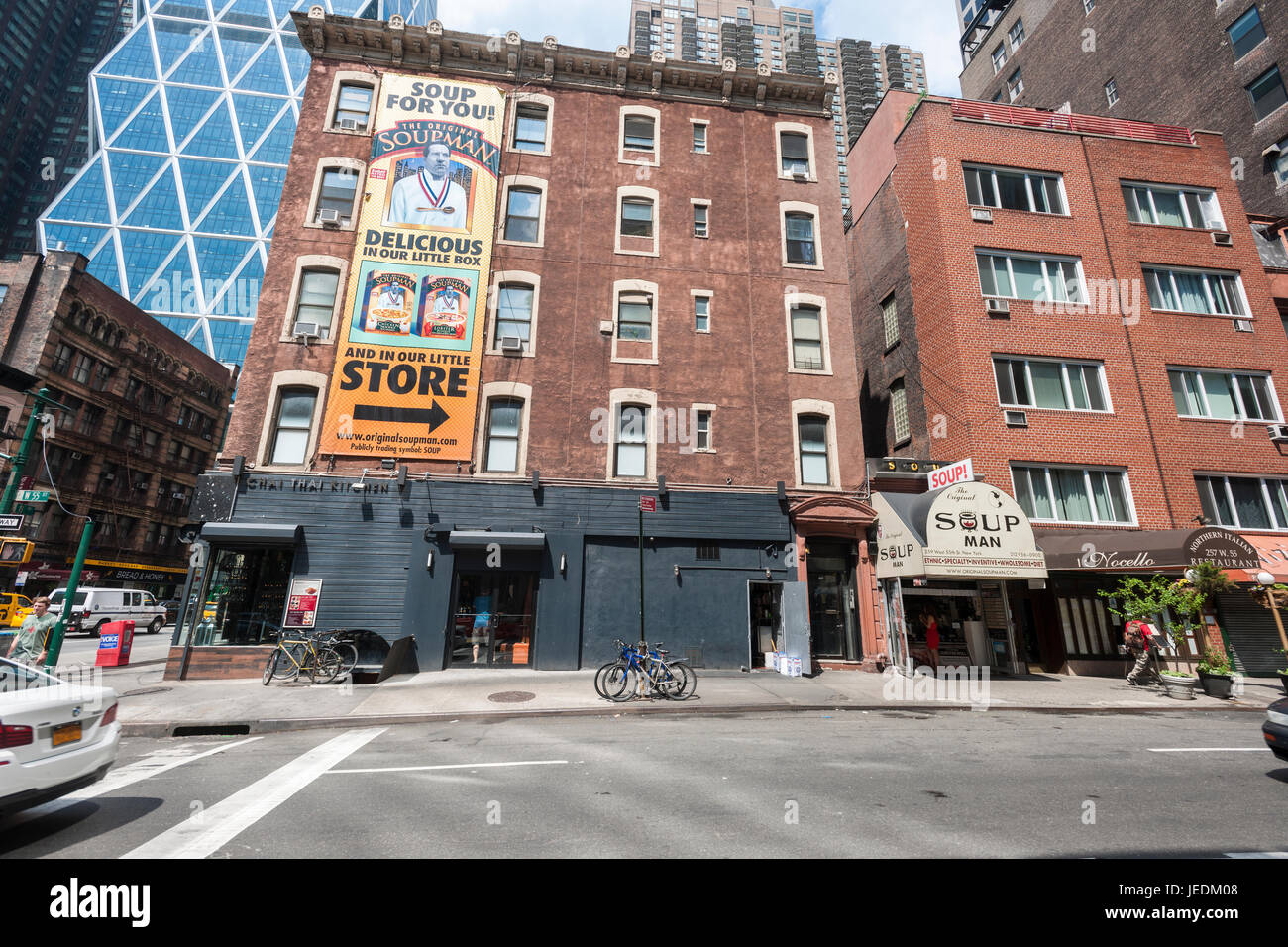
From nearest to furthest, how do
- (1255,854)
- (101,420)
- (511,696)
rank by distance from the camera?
(1255,854) < (511,696) < (101,420)

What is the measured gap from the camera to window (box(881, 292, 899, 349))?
23.0 metres

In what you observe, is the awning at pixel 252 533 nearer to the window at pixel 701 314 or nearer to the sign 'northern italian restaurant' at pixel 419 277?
the sign 'northern italian restaurant' at pixel 419 277

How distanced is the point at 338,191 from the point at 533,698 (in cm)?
1686

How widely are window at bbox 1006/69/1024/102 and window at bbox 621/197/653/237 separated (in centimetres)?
3363

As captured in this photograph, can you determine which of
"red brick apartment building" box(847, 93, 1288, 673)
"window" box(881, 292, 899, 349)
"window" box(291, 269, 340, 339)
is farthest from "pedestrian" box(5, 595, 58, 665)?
"window" box(881, 292, 899, 349)

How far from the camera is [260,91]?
4294 inches

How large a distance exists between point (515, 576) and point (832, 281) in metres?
14.1

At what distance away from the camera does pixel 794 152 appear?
70.2ft

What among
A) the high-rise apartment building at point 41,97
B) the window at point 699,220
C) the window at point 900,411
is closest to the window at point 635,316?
the window at point 699,220

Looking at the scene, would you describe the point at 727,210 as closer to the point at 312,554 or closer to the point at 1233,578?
the point at 312,554

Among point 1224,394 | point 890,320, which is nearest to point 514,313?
point 890,320

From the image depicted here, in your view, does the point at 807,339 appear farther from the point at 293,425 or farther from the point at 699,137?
the point at 293,425

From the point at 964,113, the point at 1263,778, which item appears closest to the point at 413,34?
the point at 964,113

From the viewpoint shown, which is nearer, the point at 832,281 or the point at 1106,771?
the point at 1106,771
